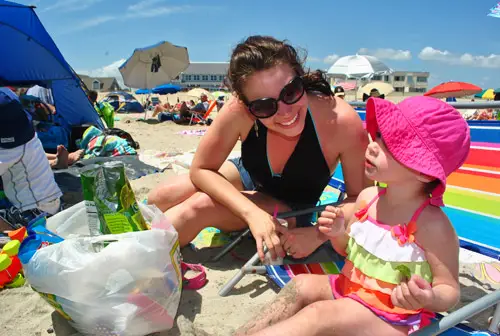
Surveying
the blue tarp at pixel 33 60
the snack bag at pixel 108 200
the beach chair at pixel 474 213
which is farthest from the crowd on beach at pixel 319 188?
the blue tarp at pixel 33 60

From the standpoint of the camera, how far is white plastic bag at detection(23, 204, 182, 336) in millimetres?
1410

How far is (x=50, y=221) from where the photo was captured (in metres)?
1.88

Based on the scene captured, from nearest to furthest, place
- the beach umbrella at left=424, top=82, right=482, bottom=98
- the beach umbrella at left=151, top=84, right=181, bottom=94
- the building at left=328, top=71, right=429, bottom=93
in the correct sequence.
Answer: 1. the beach umbrella at left=424, top=82, right=482, bottom=98
2. the beach umbrella at left=151, top=84, right=181, bottom=94
3. the building at left=328, top=71, right=429, bottom=93

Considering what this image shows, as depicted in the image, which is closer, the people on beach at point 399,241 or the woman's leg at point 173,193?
the people on beach at point 399,241

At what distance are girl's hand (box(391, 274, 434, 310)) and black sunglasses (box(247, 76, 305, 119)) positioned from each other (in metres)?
0.90

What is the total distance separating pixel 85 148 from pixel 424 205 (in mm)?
5107

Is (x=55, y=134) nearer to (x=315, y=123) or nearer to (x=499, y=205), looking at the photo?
(x=315, y=123)

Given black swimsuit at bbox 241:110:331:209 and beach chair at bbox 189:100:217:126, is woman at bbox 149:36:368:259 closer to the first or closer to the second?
black swimsuit at bbox 241:110:331:209

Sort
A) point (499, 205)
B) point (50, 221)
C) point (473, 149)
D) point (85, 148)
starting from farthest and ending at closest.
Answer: point (85, 148), point (473, 149), point (499, 205), point (50, 221)

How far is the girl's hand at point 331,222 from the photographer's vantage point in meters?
1.46

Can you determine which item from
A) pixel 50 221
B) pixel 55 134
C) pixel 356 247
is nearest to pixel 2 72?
pixel 55 134

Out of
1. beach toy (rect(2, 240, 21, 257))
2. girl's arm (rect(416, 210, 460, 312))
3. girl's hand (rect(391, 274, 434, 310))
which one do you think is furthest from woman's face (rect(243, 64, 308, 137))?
beach toy (rect(2, 240, 21, 257))

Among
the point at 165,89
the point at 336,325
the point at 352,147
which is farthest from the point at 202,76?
the point at 336,325

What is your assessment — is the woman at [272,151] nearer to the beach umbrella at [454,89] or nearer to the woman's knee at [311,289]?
the woman's knee at [311,289]
